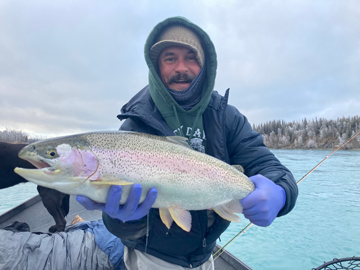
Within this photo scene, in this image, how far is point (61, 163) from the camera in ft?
4.92

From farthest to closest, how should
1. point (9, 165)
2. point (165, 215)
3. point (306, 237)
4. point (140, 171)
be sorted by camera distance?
1. point (306, 237)
2. point (9, 165)
3. point (165, 215)
4. point (140, 171)

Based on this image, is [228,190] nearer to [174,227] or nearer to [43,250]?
[174,227]

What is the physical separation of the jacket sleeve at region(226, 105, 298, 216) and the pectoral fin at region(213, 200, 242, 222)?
42cm

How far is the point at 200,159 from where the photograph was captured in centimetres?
179

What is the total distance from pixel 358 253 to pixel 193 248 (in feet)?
18.5

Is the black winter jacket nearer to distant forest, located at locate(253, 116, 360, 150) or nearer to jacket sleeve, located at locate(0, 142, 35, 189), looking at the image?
jacket sleeve, located at locate(0, 142, 35, 189)

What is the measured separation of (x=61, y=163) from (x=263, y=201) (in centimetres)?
156

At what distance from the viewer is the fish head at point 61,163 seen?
146cm

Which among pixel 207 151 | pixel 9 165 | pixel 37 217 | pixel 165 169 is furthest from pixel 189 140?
pixel 37 217

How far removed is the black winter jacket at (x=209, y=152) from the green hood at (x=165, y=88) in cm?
9

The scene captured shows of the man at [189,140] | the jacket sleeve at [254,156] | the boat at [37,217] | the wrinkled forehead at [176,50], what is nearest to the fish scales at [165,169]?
the man at [189,140]

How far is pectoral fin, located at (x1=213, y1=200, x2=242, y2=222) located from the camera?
1.80 meters

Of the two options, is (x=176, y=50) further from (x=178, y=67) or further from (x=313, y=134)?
(x=313, y=134)

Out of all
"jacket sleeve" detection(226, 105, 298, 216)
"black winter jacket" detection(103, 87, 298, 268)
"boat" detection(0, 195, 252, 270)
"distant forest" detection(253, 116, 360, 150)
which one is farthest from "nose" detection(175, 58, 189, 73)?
"distant forest" detection(253, 116, 360, 150)
